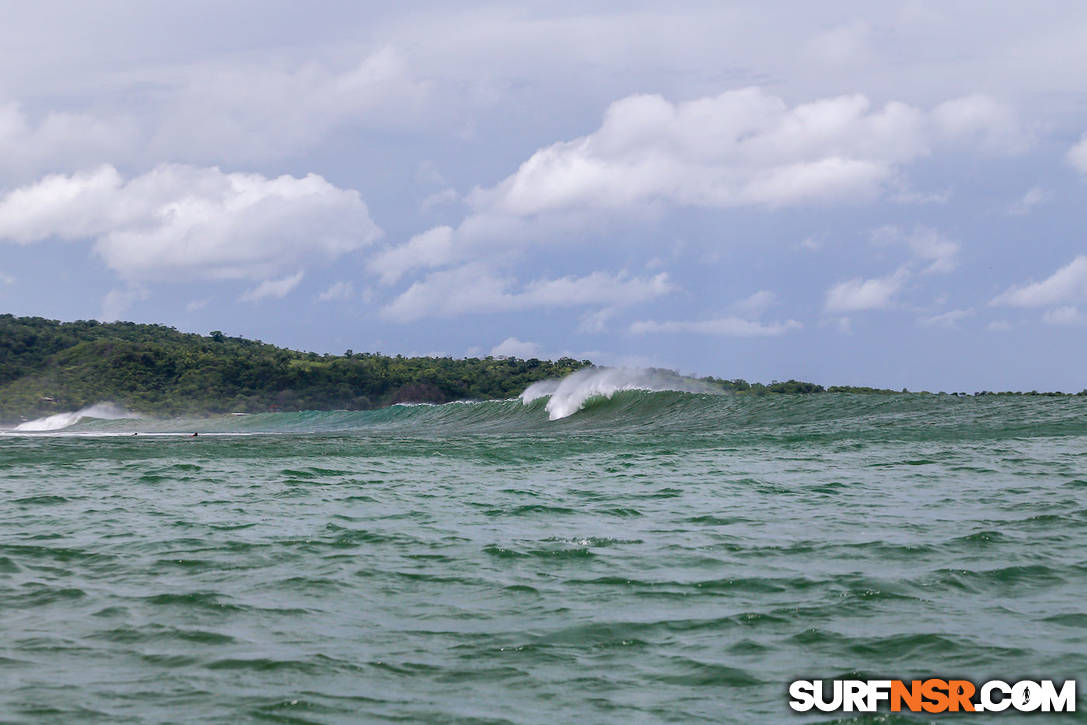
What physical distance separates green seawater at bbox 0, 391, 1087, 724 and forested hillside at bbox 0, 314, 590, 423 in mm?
84371

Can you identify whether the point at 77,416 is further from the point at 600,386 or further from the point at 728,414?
the point at 728,414

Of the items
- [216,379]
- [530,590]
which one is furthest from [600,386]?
[216,379]

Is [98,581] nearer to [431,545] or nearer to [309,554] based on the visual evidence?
[309,554]

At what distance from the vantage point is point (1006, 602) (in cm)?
779

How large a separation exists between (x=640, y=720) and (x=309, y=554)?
5.31 metres

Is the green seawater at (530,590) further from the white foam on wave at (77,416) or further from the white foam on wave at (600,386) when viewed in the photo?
the white foam on wave at (77,416)

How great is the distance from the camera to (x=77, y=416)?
8450 cm

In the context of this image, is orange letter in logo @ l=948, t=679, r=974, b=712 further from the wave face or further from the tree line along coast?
the tree line along coast

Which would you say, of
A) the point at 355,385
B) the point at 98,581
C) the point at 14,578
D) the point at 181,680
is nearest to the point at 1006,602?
the point at 181,680

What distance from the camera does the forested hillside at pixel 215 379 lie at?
97.9 m

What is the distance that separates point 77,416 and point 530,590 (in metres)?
85.3

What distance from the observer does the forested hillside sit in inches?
3856

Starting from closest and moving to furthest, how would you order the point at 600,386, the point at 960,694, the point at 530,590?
the point at 960,694 → the point at 530,590 → the point at 600,386

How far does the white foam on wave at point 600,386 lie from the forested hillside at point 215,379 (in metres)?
50.5
